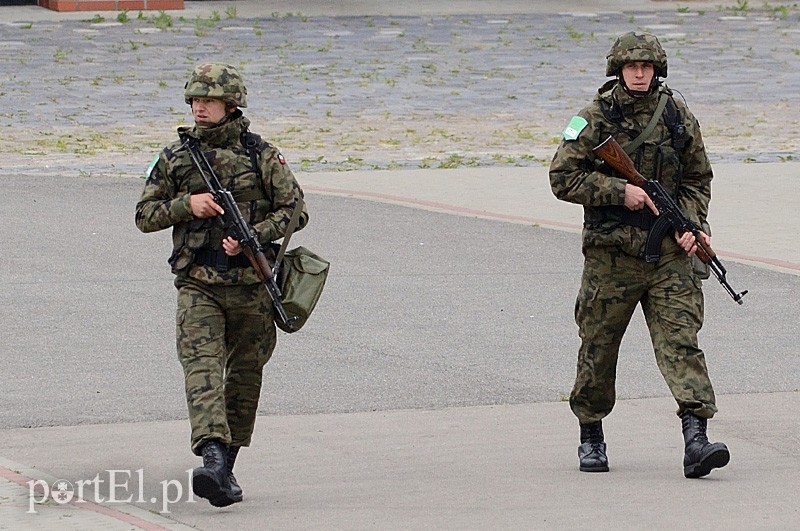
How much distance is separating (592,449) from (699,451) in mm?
518

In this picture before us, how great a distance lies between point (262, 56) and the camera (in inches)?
1016

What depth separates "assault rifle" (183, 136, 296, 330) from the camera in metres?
6.31

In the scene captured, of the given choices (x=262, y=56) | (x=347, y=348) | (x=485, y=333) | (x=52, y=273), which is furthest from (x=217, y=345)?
(x=262, y=56)

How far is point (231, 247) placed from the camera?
6.31m

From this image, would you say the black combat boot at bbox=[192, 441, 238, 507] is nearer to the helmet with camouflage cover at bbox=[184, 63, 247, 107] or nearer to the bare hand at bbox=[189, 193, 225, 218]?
the bare hand at bbox=[189, 193, 225, 218]

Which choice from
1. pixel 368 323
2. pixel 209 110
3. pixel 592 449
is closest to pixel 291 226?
pixel 209 110

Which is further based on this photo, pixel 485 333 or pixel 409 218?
pixel 409 218

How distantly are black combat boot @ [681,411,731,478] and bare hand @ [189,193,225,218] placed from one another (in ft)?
6.88

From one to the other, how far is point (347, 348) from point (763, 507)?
3612 millimetres

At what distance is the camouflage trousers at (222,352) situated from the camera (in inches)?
248

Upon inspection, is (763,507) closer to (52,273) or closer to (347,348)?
(347,348)

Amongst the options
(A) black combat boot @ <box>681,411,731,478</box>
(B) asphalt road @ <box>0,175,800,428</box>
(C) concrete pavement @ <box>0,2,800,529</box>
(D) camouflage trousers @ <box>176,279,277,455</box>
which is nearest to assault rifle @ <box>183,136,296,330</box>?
(D) camouflage trousers @ <box>176,279,277,455</box>

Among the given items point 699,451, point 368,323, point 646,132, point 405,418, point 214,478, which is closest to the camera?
point 214,478

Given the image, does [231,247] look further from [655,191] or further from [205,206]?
[655,191]
